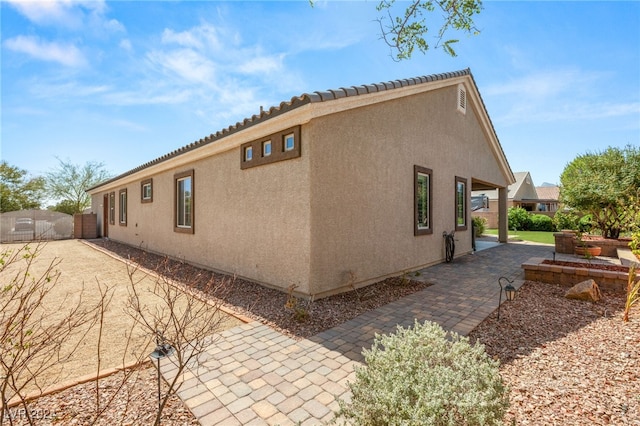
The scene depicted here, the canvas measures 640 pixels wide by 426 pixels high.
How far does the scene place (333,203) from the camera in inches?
234

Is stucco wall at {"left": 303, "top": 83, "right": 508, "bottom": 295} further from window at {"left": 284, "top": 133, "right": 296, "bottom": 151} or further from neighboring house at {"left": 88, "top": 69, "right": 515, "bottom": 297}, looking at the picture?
window at {"left": 284, "top": 133, "right": 296, "bottom": 151}

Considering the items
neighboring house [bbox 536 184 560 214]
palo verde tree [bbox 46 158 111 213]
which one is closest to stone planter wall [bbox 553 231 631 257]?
neighboring house [bbox 536 184 560 214]

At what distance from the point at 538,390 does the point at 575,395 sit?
320 millimetres

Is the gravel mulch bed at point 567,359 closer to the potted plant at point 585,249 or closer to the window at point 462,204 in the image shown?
the window at point 462,204

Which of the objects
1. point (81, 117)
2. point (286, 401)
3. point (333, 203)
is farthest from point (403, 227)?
point (81, 117)

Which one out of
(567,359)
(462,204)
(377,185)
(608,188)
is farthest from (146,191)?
(608,188)

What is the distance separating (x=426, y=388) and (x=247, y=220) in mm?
5919

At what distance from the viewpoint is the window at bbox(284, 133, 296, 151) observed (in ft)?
19.6

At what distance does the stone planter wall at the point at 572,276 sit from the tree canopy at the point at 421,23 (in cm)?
603

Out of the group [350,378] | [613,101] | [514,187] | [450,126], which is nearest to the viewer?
[350,378]

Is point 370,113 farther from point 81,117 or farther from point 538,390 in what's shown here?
point 81,117

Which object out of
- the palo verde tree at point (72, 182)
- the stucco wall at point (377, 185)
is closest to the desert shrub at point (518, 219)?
the stucco wall at point (377, 185)

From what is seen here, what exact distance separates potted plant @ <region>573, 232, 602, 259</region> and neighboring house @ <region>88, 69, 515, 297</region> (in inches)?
162

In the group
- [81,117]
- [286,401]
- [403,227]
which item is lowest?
[286,401]
